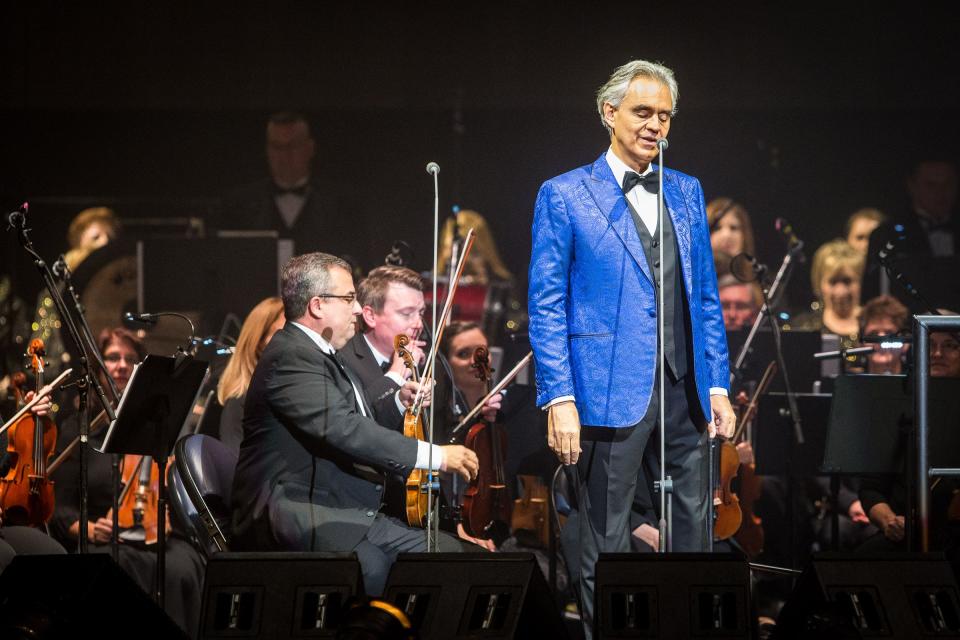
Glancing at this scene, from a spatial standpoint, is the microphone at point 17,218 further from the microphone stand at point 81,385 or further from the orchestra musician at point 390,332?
the orchestra musician at point 390,332

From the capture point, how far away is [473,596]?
122 inches

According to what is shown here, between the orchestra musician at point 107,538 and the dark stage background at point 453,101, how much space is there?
3665 millimetres

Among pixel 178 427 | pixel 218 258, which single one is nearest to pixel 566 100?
pixel 218 258

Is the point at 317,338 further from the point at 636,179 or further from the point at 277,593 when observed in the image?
the point at 636,179

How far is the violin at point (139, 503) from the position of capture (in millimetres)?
5086

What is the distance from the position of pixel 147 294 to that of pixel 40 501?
2581 mm

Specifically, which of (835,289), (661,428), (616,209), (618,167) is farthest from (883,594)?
(835,289)

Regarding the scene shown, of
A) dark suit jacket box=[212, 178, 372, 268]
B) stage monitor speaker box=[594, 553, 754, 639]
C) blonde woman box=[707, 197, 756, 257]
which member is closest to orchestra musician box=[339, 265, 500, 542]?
stage monitor speaker box=[594, 553, 754, 639]

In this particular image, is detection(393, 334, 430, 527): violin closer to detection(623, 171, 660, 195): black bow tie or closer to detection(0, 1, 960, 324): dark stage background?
detection(623, 171, 660, 195): black bow tie

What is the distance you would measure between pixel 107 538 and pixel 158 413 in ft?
4.03

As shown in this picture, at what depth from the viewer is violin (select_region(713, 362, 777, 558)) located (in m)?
5.41

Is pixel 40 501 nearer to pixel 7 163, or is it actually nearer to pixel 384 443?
pixel 384 443

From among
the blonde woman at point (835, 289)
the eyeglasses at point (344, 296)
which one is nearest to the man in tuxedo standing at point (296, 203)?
the blonde woman at point (835, 289)

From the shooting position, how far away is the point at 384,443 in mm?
3721
